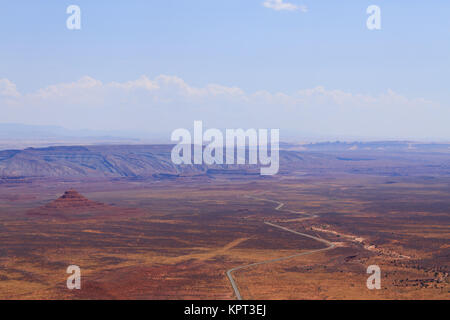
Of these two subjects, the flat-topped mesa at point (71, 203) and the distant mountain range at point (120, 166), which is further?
the distant mountain range at point (120, 166)

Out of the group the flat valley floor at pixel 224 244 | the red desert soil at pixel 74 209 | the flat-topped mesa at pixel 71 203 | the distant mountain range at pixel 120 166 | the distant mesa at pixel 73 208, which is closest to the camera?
the flat valley floor at pixel 224 244

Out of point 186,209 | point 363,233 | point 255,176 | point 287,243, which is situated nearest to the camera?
point 287,243

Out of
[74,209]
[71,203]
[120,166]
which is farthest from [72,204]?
[120,166]

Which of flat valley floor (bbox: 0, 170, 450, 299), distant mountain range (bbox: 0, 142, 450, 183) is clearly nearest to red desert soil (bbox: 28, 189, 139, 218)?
flat valley floor (bbox: 0, 170, 450, 299)

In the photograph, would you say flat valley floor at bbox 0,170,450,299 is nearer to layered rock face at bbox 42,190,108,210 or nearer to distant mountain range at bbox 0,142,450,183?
layered rock face at bbox 42,190,108,210

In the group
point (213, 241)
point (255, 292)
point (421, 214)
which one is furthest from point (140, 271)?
point (421, 214)

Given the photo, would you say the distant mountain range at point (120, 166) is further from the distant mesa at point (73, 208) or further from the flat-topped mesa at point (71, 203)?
the distant mesa at point (73, 208)

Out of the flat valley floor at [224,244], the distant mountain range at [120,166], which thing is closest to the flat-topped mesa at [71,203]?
the flat valley floor at [224,244]

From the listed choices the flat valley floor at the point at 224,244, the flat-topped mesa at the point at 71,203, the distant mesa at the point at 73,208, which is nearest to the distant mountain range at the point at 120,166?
the flat valley floor at the point at 224,244

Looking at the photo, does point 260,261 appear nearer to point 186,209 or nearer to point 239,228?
point 239,228

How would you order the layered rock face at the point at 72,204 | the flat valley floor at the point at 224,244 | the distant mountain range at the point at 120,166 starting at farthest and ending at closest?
the distant mountain range at the point at 120,166 → the layered rock face at the point at 72,204 → the flat valley floor at the point at 224,244

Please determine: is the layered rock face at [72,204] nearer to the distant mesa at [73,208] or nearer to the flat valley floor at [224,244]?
the distant mesa at [73,208]
